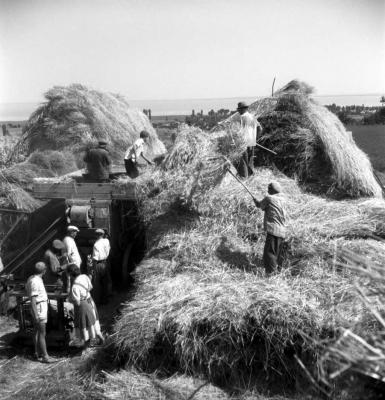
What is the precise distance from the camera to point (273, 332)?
5137mm

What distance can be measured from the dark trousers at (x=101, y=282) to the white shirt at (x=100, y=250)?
0.11 meters

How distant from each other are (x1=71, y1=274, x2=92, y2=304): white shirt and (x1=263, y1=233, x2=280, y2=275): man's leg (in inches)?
98.4

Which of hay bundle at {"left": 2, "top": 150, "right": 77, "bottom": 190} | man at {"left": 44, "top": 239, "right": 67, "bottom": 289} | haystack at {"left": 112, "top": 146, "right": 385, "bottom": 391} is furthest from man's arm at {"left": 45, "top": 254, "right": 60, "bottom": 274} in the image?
hay bundle at {"left": 2, "top": 150, "right": 77, "bottom": 190}

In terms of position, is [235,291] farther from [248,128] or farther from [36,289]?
[248,128]

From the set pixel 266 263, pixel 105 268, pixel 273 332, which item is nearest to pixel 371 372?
pixel 273 332

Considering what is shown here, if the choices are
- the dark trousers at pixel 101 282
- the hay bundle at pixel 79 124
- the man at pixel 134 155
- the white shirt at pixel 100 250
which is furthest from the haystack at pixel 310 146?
the hay bundle at pixel 79 124

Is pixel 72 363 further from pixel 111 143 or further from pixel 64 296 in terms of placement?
pixel 111 143

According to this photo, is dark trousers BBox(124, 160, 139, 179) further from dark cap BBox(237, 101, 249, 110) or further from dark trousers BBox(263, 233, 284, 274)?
dark trousers BBox(263, 233, 284, 274)

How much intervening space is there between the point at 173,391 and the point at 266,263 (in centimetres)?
213

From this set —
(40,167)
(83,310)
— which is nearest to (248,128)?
(83,310)

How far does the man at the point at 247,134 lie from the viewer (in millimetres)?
8202

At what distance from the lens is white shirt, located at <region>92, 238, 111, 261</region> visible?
8.29m

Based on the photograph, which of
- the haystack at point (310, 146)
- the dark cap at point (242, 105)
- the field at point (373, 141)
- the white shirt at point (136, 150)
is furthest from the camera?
the field at point (373, 141)

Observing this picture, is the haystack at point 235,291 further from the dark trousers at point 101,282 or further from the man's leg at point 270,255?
the dark trousers at point 101,282
